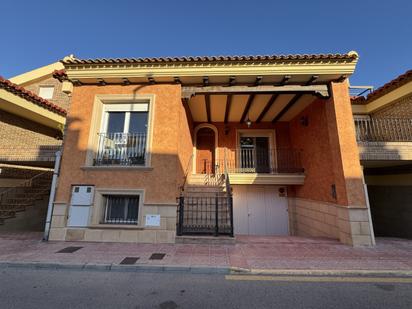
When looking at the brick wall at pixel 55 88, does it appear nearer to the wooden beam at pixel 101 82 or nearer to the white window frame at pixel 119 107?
the wooden beam at pixel 101 82

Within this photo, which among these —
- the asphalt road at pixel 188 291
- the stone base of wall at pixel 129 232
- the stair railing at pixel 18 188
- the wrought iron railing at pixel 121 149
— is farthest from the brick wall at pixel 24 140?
the asphalt road at pixel 188 291

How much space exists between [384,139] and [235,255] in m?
7.25

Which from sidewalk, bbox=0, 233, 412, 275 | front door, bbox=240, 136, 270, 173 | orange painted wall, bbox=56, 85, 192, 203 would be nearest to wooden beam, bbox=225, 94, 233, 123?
front door, bbox=240, 136, 270, 173

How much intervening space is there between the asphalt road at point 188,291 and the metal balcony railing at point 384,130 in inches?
228

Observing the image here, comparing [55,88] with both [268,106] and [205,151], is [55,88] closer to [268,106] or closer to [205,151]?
[205,151]

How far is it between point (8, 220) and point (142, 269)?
8.16 m

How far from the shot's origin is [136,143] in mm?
6438

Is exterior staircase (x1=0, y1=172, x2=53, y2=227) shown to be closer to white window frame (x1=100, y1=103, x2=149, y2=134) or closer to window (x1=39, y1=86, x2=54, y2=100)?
white window frame (x1=100, y1=103, x2=149, y2=134)

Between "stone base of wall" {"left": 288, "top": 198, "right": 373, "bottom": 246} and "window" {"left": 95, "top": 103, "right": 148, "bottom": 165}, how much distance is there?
6213mm

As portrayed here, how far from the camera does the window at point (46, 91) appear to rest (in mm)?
14359

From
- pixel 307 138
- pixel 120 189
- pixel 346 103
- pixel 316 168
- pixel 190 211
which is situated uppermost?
pixel 346 103

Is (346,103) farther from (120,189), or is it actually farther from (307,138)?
(120,189)

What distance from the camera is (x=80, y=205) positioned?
19.2ft

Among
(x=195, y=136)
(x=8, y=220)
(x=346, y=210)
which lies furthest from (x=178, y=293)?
(x=8, y=220)
